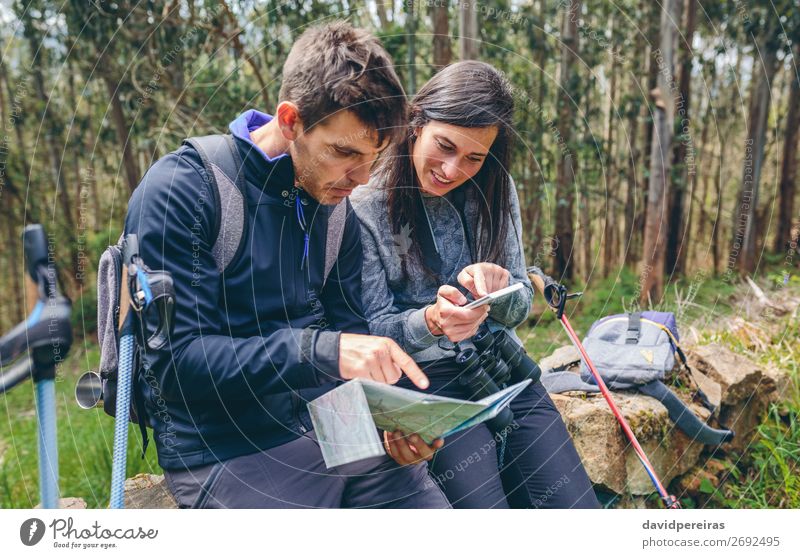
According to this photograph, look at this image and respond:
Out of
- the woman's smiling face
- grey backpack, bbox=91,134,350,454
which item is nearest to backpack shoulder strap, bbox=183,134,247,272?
grey backpack, bbox=91,134,350,454

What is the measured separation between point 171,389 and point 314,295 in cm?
37

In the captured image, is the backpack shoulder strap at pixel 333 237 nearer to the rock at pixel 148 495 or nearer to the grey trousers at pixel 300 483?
the grey trousers at pixel 300 483

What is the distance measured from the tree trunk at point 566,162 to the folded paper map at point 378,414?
6.66 ft

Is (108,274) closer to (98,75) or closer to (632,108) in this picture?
(98,75)

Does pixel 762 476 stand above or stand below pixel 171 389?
below

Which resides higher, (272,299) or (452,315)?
(272,299)

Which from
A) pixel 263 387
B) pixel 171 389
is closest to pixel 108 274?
pixel 171 389

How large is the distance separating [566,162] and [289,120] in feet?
8.41

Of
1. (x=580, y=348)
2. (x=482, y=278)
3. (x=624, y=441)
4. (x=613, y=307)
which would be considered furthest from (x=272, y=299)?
(x=613, y=307)

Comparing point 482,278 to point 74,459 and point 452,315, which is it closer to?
point 452,315

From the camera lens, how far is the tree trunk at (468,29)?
2.31 metres

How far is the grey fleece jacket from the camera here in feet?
5.31

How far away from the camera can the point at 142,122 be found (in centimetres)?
393

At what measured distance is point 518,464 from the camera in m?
1.69
